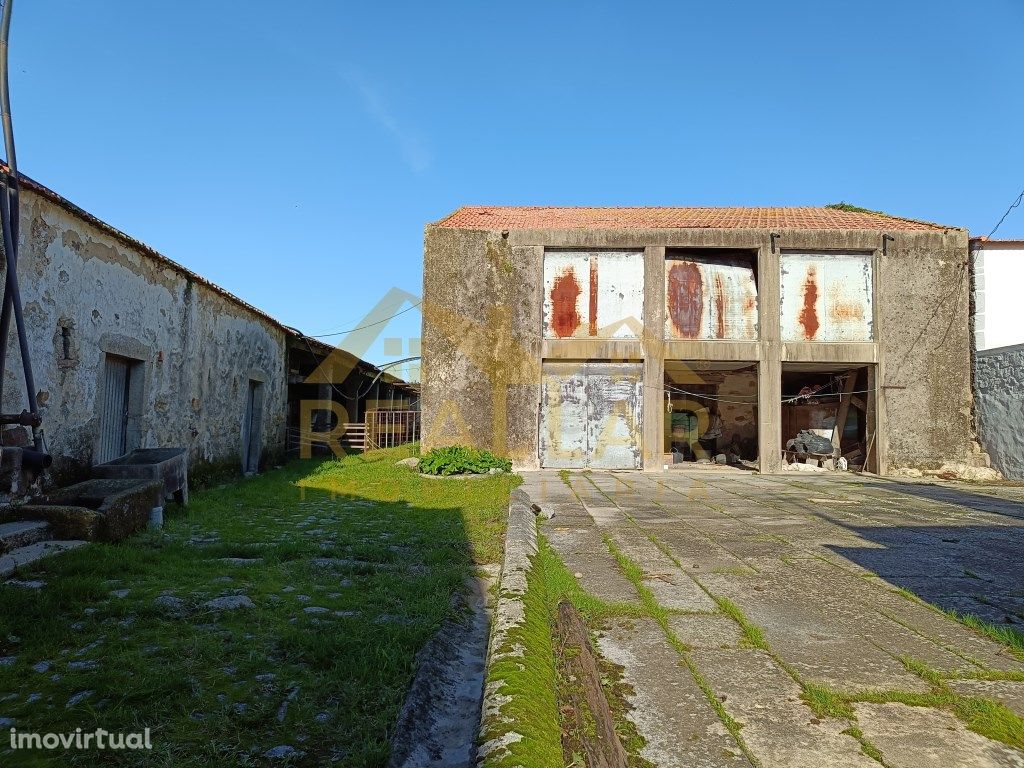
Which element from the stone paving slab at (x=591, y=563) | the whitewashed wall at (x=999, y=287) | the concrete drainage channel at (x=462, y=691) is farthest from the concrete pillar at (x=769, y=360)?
the concrete drainage channel at (x=462, y=691)

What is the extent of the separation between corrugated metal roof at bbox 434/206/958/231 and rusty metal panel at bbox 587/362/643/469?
323 cm

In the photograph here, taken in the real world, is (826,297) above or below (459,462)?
above

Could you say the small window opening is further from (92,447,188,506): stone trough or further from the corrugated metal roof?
the corrugated metal roof

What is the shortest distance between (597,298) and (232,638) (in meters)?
10.8

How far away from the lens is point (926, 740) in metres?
2.01

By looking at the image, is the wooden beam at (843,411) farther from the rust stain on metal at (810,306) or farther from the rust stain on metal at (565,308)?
the rust stain on metal at (565,308)

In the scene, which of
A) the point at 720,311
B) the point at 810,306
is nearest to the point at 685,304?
the point at 720,311

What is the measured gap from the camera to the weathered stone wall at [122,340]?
18.9ft

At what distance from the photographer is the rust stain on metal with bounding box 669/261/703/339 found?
42.2 ft

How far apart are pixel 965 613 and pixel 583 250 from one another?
1045 centimetres

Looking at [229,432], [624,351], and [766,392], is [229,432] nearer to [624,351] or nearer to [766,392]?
[624,351]

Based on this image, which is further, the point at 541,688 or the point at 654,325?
the point at 654,325

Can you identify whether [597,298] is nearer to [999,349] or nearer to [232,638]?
[999,349]

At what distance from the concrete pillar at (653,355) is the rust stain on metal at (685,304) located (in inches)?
14.3
